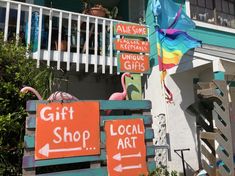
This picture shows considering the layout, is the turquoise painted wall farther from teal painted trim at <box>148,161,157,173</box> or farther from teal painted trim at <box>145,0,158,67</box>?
teal painted trim at <box>148,161,157,173</box>

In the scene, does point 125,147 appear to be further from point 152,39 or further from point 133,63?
point 152,39

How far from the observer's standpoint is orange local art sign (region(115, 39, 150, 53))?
21.6 ft

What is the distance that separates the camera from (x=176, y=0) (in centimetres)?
792

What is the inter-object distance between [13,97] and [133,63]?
3123 millimetres

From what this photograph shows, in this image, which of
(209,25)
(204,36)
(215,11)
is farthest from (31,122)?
(215,11)

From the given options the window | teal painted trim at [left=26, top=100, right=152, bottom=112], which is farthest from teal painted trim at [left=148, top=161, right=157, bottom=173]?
the window

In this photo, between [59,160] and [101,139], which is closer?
[59,160]

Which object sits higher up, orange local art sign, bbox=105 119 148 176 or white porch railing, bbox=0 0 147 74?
white porch railing, bbox=0 0 147 74

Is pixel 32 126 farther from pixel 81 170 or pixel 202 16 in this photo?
pixel 202 16

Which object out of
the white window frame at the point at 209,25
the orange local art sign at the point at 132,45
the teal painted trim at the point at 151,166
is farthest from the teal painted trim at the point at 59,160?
the white window frame at the point at 209,25

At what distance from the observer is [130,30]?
268 inches

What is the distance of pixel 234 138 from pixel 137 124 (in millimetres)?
5401

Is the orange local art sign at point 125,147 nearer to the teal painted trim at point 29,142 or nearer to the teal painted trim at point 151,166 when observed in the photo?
Answer: the teal painted trim at point 151,166

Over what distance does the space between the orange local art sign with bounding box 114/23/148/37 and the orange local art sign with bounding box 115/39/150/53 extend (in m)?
0.18
